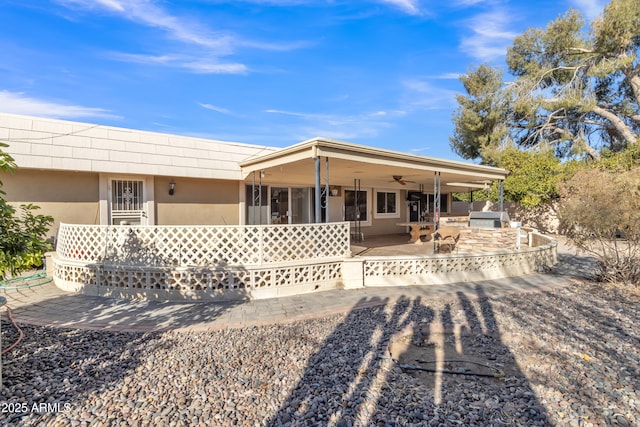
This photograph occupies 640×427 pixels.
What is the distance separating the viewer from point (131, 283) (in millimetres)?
5582

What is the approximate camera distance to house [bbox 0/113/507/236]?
7.38 m

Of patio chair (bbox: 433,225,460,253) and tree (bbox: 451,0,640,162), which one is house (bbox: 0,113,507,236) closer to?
patio chair (bbox: 433,225,460,253)

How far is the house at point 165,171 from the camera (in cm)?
738

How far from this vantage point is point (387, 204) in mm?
15688

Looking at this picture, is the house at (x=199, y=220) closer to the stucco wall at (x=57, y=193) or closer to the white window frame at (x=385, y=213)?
the stucco wall at (x=57, y=193)

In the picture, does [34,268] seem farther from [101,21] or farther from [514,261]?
[514,261]

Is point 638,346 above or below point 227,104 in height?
below

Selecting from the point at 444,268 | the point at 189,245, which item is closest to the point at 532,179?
the point at 444,268

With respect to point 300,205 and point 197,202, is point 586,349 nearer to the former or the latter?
point 197,202

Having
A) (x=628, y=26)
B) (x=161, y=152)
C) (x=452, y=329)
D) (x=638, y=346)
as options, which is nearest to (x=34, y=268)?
(x=161, y=152)

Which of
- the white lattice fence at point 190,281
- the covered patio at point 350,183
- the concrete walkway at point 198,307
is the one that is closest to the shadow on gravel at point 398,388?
the concrete walkway at point 198,307

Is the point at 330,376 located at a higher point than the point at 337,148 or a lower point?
lower

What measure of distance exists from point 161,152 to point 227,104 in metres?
6.23

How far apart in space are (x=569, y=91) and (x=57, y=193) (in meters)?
24.3
